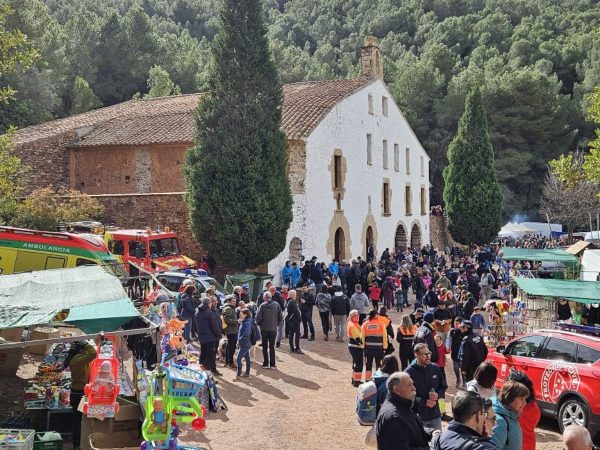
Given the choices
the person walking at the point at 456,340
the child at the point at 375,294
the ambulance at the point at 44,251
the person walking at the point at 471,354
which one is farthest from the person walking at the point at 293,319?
Result: the person walking at the point at 471,354

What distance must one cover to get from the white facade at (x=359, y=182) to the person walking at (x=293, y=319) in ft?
26.0

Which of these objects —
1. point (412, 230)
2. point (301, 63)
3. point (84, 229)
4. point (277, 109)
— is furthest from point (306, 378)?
point (301, 63)

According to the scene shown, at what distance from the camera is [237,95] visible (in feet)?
73.6

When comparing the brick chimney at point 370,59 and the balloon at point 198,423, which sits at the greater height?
the brick chimney at point 370,59

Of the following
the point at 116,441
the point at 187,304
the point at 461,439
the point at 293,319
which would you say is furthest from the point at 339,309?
the point at 461,439

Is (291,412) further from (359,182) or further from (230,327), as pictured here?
(359,182)

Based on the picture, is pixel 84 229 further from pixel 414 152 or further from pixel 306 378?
pixel 414 152

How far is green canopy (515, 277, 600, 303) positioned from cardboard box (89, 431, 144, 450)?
8.62 meters

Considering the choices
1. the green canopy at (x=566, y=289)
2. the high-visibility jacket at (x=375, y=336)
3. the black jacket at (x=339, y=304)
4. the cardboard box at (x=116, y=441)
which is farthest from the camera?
the black jacket at (x=339, y=304)

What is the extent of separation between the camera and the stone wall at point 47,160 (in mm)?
28125

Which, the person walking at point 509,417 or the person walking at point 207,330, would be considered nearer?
the person walking at point 509,417

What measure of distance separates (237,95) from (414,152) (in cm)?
1800

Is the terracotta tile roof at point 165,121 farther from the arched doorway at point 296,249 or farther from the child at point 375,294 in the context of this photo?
the child at point 375,294

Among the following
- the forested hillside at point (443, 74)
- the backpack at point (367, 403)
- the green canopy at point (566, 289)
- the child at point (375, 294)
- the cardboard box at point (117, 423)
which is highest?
the forested hillside at point (443, 74)
